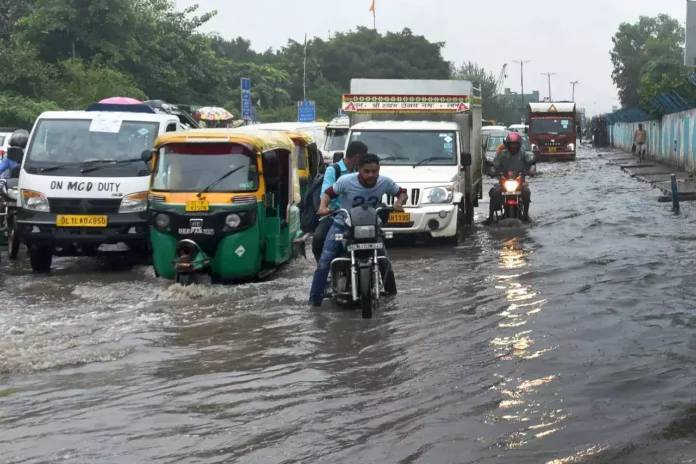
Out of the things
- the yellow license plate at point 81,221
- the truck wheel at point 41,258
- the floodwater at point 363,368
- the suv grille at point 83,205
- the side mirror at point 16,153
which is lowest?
the floodwater at point 363,368

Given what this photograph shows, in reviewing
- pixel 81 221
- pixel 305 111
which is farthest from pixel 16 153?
pixel 305 111

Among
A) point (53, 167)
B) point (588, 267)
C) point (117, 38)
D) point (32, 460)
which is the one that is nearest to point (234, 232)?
point (53, 167)

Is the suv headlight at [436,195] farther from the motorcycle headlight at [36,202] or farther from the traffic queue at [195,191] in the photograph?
the motorcycle headlight at [36,202]

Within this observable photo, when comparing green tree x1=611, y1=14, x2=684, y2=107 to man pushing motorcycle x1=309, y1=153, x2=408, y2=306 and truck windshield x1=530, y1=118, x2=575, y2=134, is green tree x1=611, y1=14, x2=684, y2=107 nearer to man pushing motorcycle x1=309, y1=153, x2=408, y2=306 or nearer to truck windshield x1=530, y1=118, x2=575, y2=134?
truck windshield x1=530, y1=118, x2=575, y2=134

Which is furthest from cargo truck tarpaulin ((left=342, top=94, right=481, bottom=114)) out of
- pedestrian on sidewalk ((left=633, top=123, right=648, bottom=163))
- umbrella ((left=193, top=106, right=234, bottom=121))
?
pedestrian on sidewalk ((left=633, top=123, right=648, bottom=163))

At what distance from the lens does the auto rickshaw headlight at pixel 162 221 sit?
11.4 metres

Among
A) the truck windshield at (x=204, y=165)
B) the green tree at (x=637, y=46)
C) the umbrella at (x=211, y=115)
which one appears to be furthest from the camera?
the green tree at (x=637, y=46)

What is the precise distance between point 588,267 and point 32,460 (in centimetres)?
838

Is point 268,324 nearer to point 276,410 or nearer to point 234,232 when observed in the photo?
point 234,232

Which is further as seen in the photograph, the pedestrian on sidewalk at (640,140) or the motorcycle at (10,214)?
the pedestrian on sidewalk at (640,140)

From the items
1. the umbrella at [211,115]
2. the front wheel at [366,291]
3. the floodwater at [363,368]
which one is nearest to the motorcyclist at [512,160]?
the floodwater at [363,368]

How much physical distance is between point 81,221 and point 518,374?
7215 mm

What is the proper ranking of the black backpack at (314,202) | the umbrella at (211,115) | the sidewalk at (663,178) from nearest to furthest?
the black backpack at (314,202) < the sidewalk at (663,178) < the umbrella at (211,115)

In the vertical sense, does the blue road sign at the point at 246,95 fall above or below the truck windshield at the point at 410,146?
above
